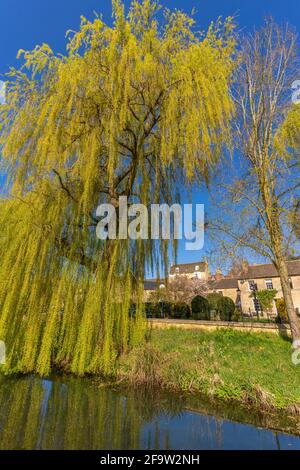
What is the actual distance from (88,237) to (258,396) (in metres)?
4.45

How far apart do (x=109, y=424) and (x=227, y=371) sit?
2.65m

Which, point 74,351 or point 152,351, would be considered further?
point 152,351

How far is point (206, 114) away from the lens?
518 centimetres

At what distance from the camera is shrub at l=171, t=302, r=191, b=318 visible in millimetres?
13337

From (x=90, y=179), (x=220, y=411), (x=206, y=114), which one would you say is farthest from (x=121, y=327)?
(x=206, y=114)

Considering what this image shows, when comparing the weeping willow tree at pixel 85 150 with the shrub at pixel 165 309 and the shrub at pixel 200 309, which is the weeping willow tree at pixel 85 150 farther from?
the shrub at pixel 165 309

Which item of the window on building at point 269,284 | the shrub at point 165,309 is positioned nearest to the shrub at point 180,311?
the shrub at point 165,309

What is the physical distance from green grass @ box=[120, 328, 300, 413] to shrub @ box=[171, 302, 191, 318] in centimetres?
588

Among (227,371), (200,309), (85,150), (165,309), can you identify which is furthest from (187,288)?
(85,150)

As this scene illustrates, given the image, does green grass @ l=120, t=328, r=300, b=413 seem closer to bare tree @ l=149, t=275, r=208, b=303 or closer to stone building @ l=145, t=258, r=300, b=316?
stone building @ l=145, t=258, r=300, b=316
